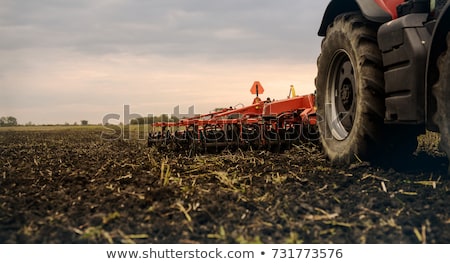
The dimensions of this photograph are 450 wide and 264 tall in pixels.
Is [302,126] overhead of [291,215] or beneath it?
overhead

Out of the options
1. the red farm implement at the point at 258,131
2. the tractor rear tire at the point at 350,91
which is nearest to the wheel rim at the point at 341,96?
the tractor rear tire at the point at 350,91

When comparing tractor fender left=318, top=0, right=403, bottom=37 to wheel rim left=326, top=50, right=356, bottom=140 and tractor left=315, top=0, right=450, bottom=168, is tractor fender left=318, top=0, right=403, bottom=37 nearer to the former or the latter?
tractor left=315, top=0, right=450, bottom=168

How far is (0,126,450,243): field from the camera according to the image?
9.63 feet

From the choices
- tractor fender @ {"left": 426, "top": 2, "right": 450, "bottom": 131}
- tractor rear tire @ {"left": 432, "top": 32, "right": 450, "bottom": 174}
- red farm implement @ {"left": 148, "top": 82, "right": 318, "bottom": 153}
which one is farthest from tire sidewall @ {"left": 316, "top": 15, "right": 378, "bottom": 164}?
red farm implement @ {"left": 148, "top": 82, "right": 318, "bottom": 153}

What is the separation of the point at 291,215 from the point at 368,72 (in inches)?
70.8

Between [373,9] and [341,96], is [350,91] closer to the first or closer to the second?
[341,96]

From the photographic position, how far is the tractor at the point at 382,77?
3.84 metres

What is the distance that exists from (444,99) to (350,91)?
4.54 ft

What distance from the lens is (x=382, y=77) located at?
4531 millimetres

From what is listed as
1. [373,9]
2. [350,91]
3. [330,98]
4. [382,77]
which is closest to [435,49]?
[382,77]

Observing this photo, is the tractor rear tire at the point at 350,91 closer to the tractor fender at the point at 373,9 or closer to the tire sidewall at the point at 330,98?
the tire sidewall at the point at 330,98
